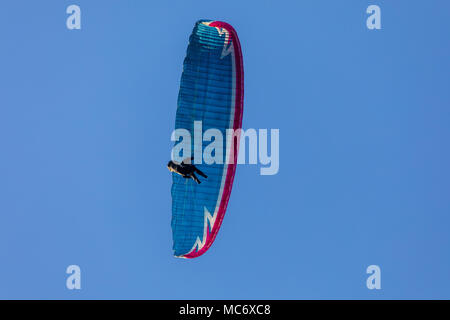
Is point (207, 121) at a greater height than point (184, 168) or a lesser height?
greater

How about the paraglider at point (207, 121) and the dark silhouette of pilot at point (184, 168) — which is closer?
the dark silhouette of pilot at point (184, 168)

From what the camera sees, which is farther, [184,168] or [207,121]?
[207,121]

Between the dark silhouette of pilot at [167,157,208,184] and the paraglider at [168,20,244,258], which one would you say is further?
the paraglider at [168,20,244,258]
